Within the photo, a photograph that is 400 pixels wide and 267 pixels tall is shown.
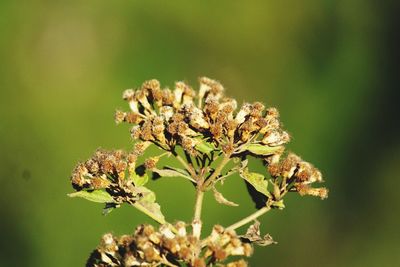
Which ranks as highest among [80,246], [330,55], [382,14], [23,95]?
[382,14]

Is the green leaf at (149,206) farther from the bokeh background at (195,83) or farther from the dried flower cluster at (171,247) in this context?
the bokeh background at (195,83)

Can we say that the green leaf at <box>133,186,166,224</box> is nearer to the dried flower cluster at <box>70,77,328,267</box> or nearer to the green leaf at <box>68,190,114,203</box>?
the dried flower cluster at <box>70,77,328,267</box>

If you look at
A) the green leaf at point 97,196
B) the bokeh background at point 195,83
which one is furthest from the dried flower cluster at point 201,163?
the bokeh background at point 195,83

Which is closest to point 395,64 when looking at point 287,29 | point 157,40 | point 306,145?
point 287,29

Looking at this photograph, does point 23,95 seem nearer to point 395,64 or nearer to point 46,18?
point 46,18

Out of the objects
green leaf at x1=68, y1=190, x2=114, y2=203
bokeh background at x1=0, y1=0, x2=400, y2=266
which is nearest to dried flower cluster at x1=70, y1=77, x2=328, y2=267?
green leaf at x1=68, y1=190, x2=114, y2=203

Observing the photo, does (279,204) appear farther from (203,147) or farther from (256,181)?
(203,147)
